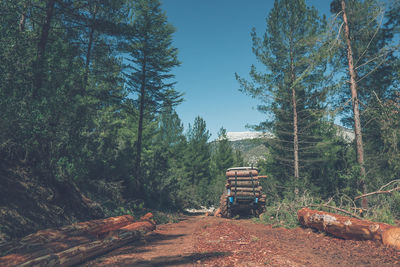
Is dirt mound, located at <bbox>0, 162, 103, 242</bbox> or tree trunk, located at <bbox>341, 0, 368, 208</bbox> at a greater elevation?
tree trunk, located at <bbox>341, 0, 368, 208</bbox>

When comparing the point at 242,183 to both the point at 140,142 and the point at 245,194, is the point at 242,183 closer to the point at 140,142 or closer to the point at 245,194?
the point at 245,194

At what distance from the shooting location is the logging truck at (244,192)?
13.2 metres

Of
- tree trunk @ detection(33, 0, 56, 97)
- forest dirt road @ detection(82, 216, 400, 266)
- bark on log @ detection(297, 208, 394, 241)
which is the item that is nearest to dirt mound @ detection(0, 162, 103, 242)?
forest dirt road @ detection(82, 216, 400, 266)

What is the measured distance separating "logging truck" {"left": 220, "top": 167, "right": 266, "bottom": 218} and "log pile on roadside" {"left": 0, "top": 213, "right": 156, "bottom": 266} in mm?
7195

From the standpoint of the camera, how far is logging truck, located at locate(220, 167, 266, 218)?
1323cm

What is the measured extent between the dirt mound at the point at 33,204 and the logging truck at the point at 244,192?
23.3 ft

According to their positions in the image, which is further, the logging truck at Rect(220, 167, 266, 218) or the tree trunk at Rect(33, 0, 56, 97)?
the logging truck at Rect(220, 167, 266, 218)

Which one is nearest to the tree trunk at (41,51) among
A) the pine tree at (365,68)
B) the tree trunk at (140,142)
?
the tree trunk at (140,142)

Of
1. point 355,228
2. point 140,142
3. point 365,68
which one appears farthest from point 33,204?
point 365,68

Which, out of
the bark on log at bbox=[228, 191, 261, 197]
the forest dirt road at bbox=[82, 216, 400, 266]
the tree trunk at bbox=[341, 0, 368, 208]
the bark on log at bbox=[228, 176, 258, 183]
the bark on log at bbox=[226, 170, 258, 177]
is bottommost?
the forest dirt road at bbox=[82, 216, 400, 266]

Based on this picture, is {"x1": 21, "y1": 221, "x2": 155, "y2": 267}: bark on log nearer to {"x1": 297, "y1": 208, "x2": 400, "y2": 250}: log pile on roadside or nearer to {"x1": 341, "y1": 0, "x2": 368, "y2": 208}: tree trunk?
{"x1": 297, "y1": 208, "x2": 400, "y2": 250}: log pile on roadside

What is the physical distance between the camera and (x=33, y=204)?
26.4ft

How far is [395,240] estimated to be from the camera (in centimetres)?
559

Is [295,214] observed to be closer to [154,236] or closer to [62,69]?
[154,236]
